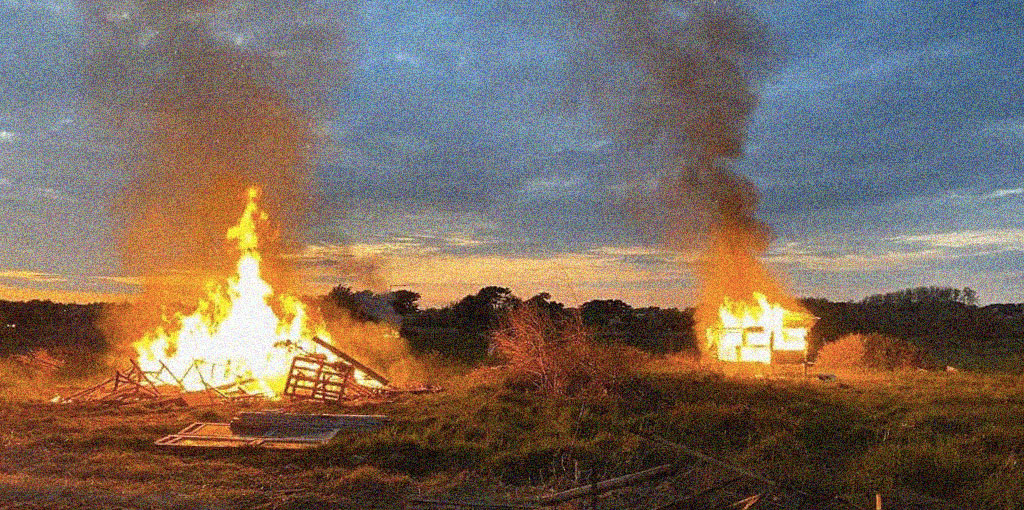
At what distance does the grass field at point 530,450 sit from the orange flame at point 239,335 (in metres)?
2.84

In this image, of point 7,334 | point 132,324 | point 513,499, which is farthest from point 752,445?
point 7,334

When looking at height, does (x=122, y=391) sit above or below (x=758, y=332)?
below

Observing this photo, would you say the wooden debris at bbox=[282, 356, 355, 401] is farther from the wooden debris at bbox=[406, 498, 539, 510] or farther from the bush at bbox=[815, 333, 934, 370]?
the bush at bbox=[815, 333, 934, 370]

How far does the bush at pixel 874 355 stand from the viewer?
2388 centimetres

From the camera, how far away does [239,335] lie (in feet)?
62.8

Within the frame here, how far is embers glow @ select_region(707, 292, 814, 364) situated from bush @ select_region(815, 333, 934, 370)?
1.86 meters

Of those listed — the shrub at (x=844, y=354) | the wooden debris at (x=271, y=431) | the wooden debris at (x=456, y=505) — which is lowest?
the wooden debris at (x=456, y=505)

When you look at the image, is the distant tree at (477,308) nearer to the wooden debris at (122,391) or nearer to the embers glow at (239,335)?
the embers glow at (239,335)

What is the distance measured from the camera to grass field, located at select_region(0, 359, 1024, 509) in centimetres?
825

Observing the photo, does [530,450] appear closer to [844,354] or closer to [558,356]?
[558,356]

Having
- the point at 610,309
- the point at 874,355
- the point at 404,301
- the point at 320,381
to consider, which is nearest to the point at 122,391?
the point at 320,381

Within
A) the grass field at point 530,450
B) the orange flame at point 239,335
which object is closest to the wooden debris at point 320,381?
the grass field at point 530,450

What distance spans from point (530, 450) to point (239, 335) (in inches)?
456

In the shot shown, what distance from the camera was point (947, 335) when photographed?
47.4 metres
